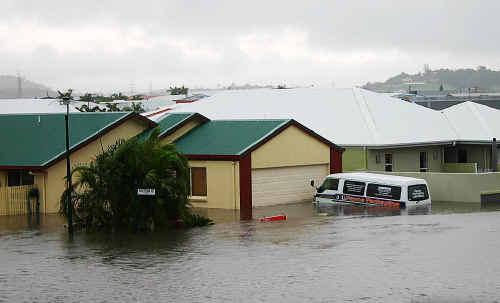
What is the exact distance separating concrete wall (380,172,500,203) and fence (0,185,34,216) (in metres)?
16.2

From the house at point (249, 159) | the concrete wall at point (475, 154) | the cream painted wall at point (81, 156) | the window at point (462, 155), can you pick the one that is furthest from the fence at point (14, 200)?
the window at point (462, 155)

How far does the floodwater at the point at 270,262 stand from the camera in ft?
66.1

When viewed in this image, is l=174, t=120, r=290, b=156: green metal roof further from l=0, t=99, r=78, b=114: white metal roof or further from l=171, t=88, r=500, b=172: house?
l=0, t=99, r=78, b=114: white metal roof

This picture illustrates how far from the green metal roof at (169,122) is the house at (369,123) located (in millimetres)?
9109

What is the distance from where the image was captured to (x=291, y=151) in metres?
41.4

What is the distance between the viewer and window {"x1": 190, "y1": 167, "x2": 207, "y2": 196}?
3953cm

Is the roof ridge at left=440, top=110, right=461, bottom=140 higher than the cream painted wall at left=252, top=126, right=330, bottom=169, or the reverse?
the roof ridge at left=440, top=110, right=461, bottom=140

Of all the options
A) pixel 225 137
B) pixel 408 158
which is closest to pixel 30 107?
pixel 408 158

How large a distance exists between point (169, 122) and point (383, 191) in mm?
10481

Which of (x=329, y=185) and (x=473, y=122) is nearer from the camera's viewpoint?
(x=329, y=185)

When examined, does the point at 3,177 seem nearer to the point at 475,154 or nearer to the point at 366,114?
the point at 366,114

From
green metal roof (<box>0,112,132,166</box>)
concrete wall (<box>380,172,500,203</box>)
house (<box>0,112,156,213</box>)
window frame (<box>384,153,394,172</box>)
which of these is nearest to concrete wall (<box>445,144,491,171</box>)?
window frame (<box>384,153,394,172</box>)

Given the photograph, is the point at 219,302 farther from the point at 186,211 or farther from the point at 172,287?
the point at 186,211

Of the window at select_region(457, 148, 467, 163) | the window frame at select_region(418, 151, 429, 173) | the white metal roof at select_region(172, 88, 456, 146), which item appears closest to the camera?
the white metal roof at select_region(172, 88, 456, 146)
